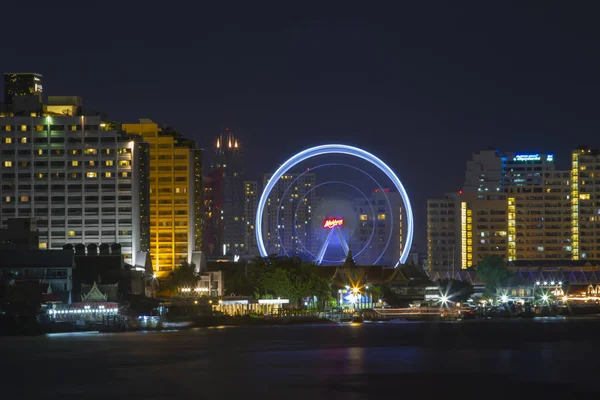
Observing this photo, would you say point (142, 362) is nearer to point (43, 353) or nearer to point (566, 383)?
point (43, 353)

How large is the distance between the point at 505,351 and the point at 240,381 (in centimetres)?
4249

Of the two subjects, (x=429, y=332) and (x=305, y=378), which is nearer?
(x=305, y=378)

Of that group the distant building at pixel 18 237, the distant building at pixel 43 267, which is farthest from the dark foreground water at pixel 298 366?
the distant building at pixel 18 237

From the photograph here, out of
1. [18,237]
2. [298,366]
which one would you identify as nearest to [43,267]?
[18,237]

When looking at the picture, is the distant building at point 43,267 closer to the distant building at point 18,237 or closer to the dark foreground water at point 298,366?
the dark foreground water at point 298,366

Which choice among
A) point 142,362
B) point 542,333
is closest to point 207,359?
point 142,362

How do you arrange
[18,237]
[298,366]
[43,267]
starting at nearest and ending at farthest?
1. [298,366]
2. [43,267]
3. [18,237]

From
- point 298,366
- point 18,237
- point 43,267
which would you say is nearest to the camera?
point 298,366

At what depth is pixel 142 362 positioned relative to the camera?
397ft

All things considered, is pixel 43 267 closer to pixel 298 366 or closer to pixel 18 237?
pixel 18 237

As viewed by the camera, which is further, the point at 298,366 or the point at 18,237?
the point at 18,237

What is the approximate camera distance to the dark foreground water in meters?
99.8

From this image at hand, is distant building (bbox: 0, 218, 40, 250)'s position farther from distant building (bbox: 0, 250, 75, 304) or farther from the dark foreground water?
the dark foreground water

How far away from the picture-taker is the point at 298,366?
119000 millimetres
